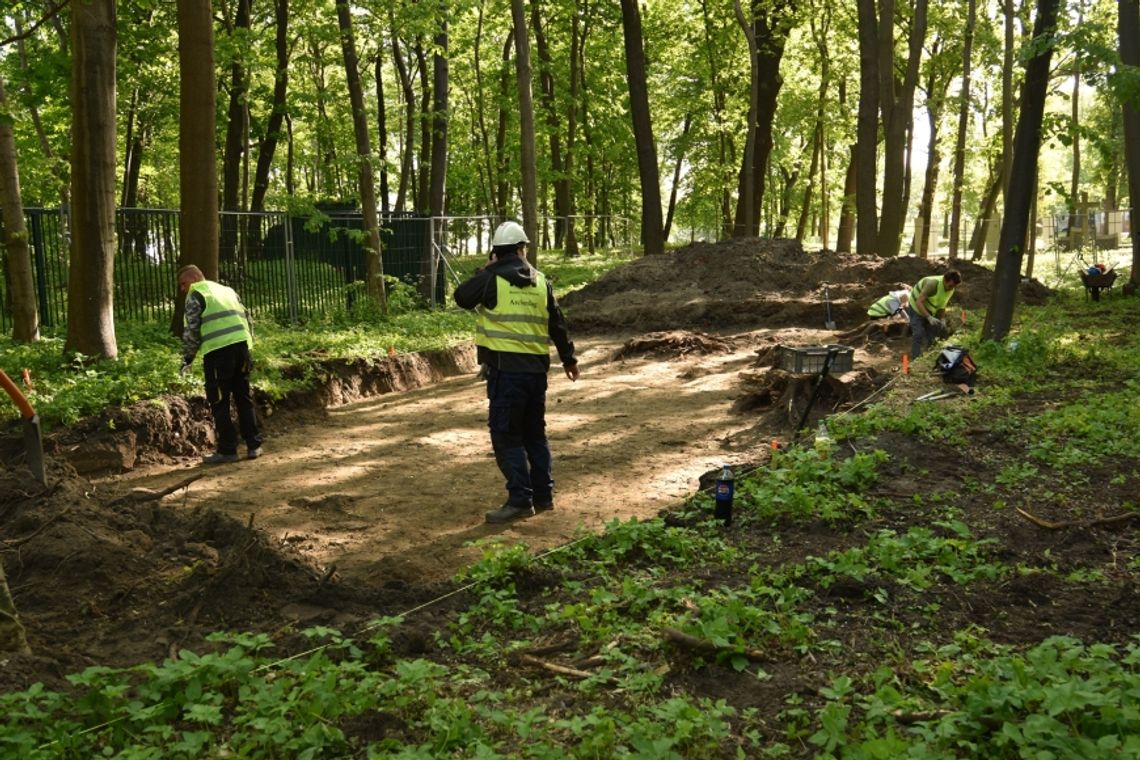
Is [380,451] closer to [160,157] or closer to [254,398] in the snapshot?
[254,398]

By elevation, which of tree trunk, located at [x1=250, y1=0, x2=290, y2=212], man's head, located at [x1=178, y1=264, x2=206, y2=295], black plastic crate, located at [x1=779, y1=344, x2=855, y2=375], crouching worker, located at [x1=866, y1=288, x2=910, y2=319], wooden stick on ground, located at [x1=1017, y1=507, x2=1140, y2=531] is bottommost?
wooden stick on ground, located at [x1=1017, y1=507, x2=1140, y2=531]

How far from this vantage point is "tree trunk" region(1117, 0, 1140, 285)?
18.9m

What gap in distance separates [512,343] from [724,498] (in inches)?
85.5

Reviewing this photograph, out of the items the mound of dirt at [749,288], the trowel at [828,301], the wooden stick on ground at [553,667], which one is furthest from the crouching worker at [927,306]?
the wooden stick on ground at [553,667]

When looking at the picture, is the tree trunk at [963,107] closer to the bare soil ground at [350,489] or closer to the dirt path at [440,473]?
the bare soil ground at [350,489]

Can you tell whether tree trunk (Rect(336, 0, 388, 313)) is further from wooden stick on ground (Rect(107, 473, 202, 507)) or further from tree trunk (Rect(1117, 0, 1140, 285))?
tree trunk (Rect(1117, 0, 1140, 285))

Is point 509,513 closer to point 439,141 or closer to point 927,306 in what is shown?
point 927,306

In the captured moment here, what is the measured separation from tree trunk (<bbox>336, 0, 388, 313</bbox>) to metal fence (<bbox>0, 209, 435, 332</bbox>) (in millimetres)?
393

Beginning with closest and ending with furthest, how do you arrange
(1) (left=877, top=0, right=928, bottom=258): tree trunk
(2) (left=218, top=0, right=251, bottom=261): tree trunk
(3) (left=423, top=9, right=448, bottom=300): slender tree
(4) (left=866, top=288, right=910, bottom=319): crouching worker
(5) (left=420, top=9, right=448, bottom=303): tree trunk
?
(4) (left=866, top=288, right=910, bottom=319): crouching worker, (5) (left=420, top=9, right=448, bottom=303): tree trunk, (3) (left=423, top=9, right=448, bottom=300): slender tree, (2) (left=218, top=0, right=251, bottom=261): tree trunk, (1) (left=877, top=0, right=928, bottom=258): tree trunk

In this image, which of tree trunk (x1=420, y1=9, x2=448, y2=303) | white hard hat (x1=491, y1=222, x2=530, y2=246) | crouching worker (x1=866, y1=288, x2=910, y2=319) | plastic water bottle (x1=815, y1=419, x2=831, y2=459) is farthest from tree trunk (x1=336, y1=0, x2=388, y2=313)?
plastic water bottle (x1=815, y1=419, x2=831, y2=459)

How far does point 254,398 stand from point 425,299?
33.1 ft

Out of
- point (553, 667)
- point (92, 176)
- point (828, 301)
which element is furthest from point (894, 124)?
point (553, 667)

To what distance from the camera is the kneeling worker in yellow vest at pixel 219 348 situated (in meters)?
10.5

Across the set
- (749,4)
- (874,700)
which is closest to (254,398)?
(874,700)
